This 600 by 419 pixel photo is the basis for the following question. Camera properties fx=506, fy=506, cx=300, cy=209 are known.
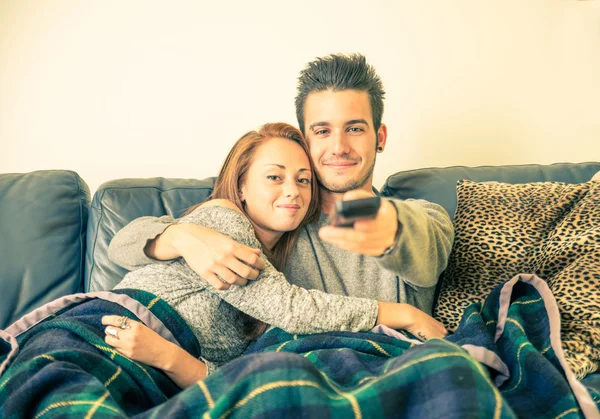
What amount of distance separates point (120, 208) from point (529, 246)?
4.11ft

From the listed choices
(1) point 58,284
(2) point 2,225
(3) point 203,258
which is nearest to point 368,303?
(3) point 203,258

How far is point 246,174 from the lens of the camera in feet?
4.91

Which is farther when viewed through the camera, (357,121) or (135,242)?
(357,121)

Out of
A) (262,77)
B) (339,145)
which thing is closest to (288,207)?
(339,145)

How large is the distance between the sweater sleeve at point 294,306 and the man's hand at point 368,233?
263 millimetres

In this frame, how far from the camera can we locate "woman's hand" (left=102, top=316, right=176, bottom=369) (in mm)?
1045

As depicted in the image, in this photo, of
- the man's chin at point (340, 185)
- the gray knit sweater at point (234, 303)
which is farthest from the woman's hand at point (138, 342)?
the man's chin at point (340, 185)

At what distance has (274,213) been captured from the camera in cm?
142

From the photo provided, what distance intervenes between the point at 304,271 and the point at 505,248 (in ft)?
1.88

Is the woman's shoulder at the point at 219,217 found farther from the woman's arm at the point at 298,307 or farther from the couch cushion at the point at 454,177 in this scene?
the couch cushion at the point at 454,177

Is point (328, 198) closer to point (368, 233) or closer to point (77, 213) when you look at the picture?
point (368, 233)

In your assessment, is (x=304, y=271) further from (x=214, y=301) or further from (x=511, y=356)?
(x=511, y=356)

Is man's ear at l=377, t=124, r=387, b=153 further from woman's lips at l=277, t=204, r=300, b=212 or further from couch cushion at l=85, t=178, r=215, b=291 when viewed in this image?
couch cushion at l=85, t=178, r=215, b=291

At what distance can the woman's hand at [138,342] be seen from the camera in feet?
3.43
